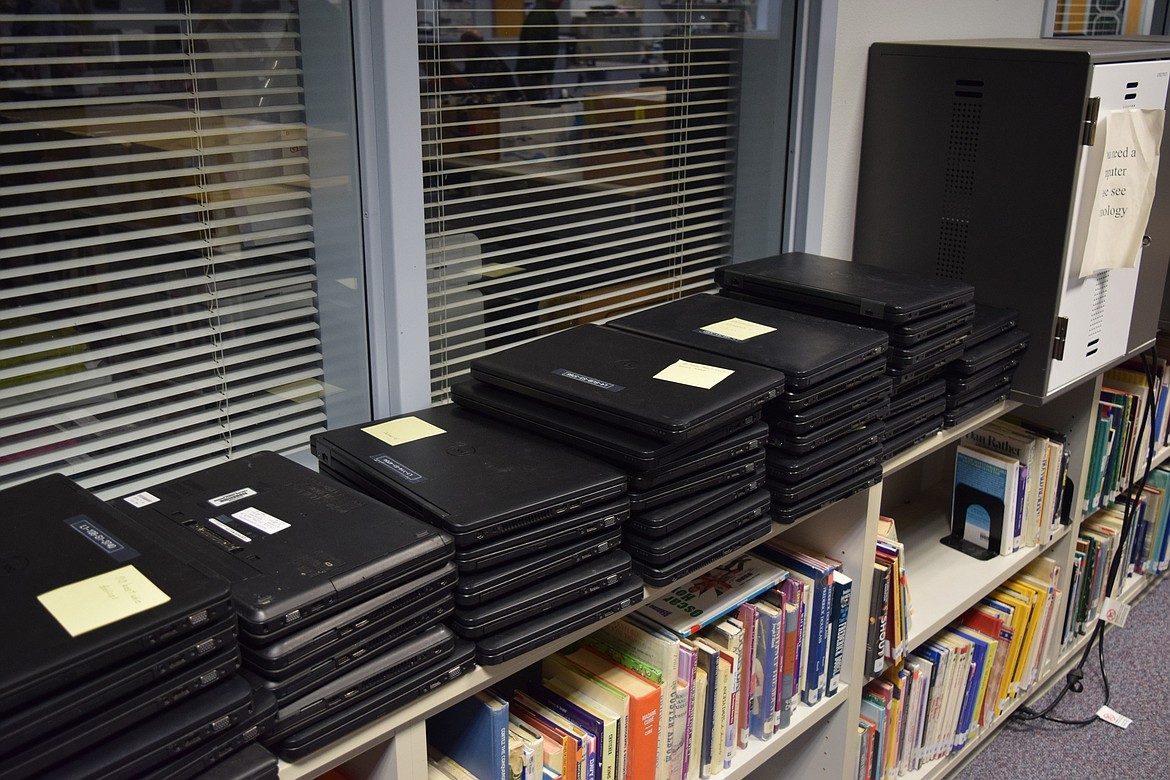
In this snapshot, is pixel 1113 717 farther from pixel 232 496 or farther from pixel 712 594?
pixel 232 496

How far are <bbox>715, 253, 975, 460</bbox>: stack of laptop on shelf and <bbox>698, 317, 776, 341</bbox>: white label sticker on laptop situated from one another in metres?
0.17

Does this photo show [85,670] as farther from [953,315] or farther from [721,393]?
[953,315]

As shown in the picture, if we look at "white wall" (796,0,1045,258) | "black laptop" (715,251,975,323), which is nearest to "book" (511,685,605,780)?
"black laptop" (715,251,975,323)

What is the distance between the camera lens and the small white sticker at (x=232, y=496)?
3.96 ft

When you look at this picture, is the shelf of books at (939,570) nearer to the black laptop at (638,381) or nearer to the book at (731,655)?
the book at (731,655)

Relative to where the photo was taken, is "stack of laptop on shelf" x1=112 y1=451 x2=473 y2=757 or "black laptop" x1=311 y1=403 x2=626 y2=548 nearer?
"stack of laptop on shelf" x1=112 y1=451 x2=473 y2=757

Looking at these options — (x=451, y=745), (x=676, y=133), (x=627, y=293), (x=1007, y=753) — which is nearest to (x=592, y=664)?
(x=451, y=745)

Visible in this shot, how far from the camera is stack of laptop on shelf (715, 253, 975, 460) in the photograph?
1.76 metres

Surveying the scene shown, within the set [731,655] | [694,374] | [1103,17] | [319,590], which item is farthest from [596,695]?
[1103,17]

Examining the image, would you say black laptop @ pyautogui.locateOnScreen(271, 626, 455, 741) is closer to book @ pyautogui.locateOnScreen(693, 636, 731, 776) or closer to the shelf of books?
book @ pyautogui.locateOnScreen(693, 636, 731, 776)

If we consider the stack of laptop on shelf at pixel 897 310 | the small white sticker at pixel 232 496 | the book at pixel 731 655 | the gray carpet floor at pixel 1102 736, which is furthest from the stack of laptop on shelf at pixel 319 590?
the gray carpet floor at pixel 1102 736

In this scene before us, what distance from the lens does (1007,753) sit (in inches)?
101

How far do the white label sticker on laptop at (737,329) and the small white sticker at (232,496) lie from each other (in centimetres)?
78

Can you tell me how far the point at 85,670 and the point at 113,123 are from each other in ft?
2.40
